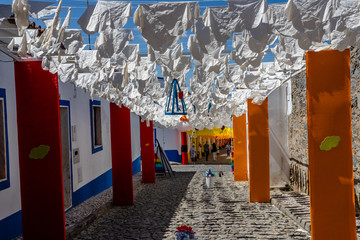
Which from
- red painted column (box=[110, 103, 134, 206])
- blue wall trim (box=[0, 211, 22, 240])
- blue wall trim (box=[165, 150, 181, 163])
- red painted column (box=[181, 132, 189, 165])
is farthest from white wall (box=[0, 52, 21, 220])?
blue wall trim (box=[165, 150, 181, 163])

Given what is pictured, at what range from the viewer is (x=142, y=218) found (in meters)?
10.6

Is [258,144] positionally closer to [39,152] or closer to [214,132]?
[39,152]

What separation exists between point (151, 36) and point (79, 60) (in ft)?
8.44

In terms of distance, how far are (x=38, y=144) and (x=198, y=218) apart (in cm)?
478

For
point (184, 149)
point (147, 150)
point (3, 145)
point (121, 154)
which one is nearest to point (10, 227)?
point (3, 145)

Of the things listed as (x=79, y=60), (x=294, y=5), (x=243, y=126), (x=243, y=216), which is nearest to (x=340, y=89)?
(x=294, y=5)

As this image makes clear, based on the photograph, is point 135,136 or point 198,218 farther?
point 135,136

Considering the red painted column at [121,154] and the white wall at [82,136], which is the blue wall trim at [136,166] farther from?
the red painted column at [121,154]

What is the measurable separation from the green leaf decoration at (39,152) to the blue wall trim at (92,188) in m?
5.04

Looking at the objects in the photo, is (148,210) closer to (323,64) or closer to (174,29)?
(323,64)

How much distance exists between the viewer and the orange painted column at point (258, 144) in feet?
37.8

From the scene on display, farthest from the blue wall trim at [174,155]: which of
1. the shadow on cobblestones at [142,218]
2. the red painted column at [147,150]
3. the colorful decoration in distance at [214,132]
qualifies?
the shadow on cobblestones at [142,218]

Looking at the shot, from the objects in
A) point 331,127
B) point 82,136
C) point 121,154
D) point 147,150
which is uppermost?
point 331,127

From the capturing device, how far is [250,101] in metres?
11.7
